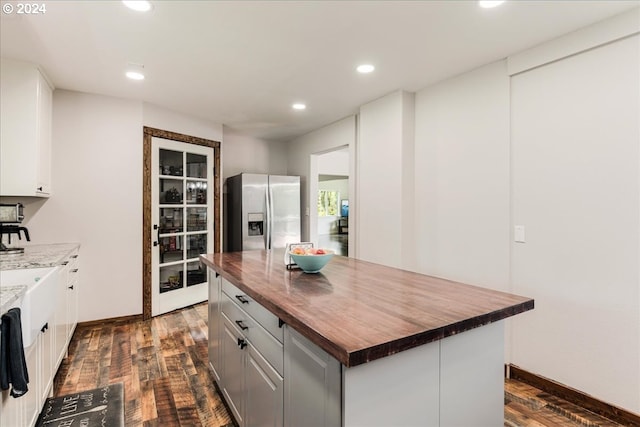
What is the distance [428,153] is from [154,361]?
10.4 ft

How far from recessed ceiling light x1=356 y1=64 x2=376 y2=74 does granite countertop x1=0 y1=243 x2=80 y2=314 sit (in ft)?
8.86

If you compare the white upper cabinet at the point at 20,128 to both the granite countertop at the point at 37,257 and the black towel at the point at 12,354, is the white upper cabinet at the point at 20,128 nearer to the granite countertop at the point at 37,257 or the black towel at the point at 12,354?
the granite countertop at the point at 37,257

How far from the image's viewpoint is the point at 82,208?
355 centimetres

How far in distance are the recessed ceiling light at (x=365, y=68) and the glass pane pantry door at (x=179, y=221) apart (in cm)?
250

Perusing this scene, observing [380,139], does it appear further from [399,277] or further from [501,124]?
[399,277]

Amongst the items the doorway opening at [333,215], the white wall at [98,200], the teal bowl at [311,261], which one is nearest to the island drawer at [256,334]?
the teal bowl at [311,261]

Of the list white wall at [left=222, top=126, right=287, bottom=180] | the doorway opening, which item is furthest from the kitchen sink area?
the doorway opening

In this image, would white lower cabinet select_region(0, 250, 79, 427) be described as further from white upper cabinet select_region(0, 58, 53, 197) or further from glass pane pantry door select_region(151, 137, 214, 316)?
glass pane pantry door select_region(151, 137, 214, 316)

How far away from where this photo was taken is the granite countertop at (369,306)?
100 centimetres

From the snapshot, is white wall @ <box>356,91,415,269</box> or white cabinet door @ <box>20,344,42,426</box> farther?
white wall @ <box>356,91,415,269</box>

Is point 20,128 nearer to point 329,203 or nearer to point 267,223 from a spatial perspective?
point 267,223

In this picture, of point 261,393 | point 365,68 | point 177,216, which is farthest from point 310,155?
point 261,393

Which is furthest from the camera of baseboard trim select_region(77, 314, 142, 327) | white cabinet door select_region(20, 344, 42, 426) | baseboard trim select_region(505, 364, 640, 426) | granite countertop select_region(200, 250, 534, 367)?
baseboard trim select_region(77, 314, 142, 327)

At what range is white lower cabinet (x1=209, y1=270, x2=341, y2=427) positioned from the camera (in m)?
1.10
